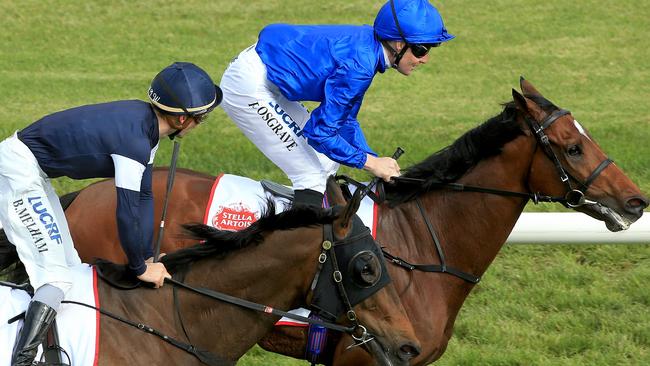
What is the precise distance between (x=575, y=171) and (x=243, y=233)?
185 centimetres

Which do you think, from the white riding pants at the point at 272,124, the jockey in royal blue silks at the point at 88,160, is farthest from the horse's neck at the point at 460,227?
the jockey in royal blue silks at the point at 88,160

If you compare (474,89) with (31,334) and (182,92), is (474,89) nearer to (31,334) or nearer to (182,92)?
(182,92)

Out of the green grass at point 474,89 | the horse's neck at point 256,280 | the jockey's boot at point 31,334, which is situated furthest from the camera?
the green grass at point 474,89

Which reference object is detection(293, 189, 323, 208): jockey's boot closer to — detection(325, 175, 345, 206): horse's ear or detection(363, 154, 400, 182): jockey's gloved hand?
detection(325, 175, 345, 206): horse's ear

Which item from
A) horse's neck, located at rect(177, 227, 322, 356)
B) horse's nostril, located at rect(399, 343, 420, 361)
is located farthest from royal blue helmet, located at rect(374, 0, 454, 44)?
horse's nostril, located at rect(399, 343, 420, 361)

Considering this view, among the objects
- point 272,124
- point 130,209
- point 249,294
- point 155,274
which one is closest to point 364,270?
point 249,294

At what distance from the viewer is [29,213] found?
436cm

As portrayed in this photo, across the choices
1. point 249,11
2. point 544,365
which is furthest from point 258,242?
point 249,11

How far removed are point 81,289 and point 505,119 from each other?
7.56 ft

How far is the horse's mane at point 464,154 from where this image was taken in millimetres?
5344

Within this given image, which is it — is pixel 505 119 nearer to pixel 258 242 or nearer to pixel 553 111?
pixel 553 111

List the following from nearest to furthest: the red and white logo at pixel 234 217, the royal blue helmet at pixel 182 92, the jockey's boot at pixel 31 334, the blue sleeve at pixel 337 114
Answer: the jockey's boot at pixel 31 334 → the royal blue helmet at pixel 182 92 → the blue sleeve at pixel 337 114 → the red and white logo at pixel 234 217

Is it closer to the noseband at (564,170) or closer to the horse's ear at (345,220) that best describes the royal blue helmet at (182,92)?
the horse's ear at (345,220)

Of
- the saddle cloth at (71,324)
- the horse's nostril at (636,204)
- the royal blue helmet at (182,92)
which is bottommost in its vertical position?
the saddle cloth at (71,324)
